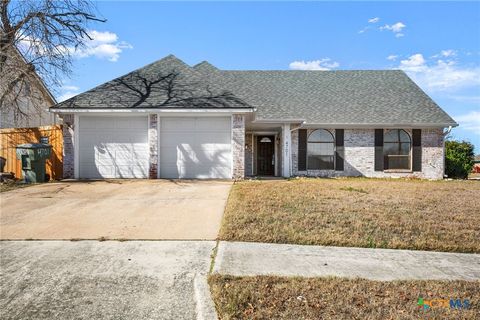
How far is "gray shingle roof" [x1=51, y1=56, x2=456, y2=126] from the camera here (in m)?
15.8

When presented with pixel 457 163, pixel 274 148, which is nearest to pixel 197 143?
pixel 274 148

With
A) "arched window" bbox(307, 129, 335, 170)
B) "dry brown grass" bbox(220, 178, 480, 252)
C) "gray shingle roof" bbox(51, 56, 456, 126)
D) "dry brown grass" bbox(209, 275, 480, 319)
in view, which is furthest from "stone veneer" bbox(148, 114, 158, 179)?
"dry brown grass" bbox(209, 275, 480, 319)

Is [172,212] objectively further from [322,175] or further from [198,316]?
[322,175]

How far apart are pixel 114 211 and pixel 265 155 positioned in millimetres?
12353

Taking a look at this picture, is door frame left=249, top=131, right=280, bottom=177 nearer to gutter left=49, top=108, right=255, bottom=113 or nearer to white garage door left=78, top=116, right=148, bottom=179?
gutter left=49, top=108, right=255, bottom=113

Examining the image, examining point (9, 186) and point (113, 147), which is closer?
point (9, 186)


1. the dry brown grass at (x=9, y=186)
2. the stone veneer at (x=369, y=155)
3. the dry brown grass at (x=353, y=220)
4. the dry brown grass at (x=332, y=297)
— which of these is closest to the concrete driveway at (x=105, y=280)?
the dry brown grass at (x=332, y=297)

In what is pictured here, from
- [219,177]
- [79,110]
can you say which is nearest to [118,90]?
[79,110]

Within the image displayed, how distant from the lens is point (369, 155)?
1792 centimetres

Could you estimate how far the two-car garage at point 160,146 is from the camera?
1359 cm

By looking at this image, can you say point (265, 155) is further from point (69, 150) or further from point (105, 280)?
point (105, 280)

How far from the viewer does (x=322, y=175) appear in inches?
696

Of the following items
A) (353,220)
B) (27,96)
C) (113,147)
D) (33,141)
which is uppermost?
(27,96)

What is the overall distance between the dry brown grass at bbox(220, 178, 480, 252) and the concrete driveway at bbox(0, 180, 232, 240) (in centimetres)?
66
